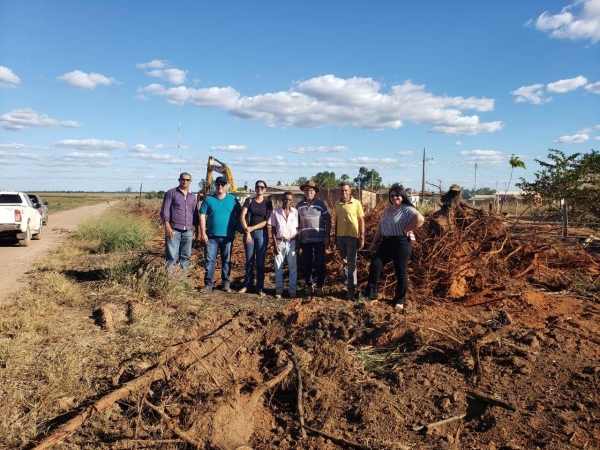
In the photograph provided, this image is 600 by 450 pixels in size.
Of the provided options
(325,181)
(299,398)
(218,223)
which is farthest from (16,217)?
(325,181)

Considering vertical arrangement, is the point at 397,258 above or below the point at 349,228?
below

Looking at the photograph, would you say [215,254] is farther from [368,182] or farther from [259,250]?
[368,182]

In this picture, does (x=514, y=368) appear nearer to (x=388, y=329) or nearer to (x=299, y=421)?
(x=388, y=329)

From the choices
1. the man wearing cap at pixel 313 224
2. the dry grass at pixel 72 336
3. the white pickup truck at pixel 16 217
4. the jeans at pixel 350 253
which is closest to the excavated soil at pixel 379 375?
the dry grass at pixel 72 336

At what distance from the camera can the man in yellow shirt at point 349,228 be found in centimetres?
648

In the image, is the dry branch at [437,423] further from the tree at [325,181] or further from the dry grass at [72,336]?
the tree at [325,181]

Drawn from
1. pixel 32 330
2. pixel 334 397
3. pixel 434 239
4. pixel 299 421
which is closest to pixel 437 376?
pixel 334 397

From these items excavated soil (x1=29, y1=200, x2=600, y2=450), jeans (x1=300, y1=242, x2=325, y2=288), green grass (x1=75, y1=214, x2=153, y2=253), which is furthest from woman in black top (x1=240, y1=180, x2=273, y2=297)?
green grass (x1=75, y1=214, x2=153, y2=253)

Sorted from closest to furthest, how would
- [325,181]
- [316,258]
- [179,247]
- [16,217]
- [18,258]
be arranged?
[316,258]
[179,247]
[18,258]
[16,217]
[325,181]

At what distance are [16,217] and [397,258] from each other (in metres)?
11.5

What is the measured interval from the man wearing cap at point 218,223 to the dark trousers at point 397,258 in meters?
Result: 2.27

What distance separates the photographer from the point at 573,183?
19234mm

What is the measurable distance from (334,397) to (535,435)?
1.50 metres

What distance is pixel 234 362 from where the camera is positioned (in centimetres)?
455
